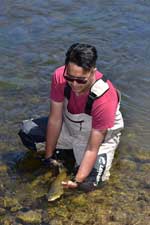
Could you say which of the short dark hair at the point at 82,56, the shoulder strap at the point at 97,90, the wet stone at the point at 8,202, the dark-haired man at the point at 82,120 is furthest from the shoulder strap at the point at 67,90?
the wet stone at the point at 8,202

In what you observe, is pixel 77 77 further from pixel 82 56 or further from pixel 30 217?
pixel 30 217

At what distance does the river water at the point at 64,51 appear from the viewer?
703 cm

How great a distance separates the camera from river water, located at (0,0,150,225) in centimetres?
703

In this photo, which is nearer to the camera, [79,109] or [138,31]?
[79,109]

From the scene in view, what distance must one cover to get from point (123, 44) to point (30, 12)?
2.54m

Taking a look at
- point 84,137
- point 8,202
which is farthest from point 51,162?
point 8,202

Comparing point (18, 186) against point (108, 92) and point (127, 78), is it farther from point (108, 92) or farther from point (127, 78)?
point (127, 78)

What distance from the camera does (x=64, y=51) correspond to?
937 centimetres

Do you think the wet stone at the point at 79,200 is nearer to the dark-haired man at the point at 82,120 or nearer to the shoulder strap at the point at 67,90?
the dark-haired man at the point at 82,120

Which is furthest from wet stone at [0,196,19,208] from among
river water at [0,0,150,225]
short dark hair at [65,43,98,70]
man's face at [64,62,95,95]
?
short dark hair at [65,43,98,70]

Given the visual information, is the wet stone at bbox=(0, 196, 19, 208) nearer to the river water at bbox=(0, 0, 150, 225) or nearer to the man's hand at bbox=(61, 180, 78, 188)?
the river water at bbox=(0, 0, 150, 225)

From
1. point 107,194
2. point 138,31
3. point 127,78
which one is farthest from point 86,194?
point 138,31

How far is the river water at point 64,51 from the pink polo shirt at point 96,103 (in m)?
1.19

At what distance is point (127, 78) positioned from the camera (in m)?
8.53
